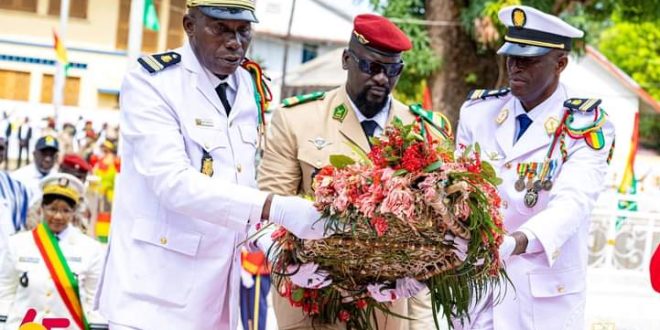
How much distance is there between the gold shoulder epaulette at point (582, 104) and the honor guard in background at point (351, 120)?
2.00ft

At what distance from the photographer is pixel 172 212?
15.3ft

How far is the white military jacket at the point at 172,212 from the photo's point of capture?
14.9ft

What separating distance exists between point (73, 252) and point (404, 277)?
3.65m

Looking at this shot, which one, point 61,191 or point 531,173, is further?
point 61,191

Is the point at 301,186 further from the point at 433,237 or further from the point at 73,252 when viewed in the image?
the point at 73,252

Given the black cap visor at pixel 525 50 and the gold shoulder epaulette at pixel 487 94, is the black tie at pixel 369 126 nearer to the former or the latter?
A: the black cap visor at pixel 525 50

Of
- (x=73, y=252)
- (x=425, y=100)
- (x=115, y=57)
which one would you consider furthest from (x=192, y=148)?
(x=115, y=57)

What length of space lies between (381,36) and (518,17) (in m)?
0.95

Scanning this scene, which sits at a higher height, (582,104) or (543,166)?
(582,104)

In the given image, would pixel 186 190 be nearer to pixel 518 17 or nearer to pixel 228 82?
pixel 228 82

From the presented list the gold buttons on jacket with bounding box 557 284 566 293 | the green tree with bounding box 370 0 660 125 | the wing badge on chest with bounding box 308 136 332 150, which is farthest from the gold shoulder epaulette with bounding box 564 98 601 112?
the green tree with bounding box 370 0 660 125

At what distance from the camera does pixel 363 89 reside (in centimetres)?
533

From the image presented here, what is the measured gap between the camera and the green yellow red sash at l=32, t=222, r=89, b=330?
7430 mm

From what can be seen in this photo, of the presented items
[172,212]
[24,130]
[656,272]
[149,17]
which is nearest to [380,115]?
[172,212]
